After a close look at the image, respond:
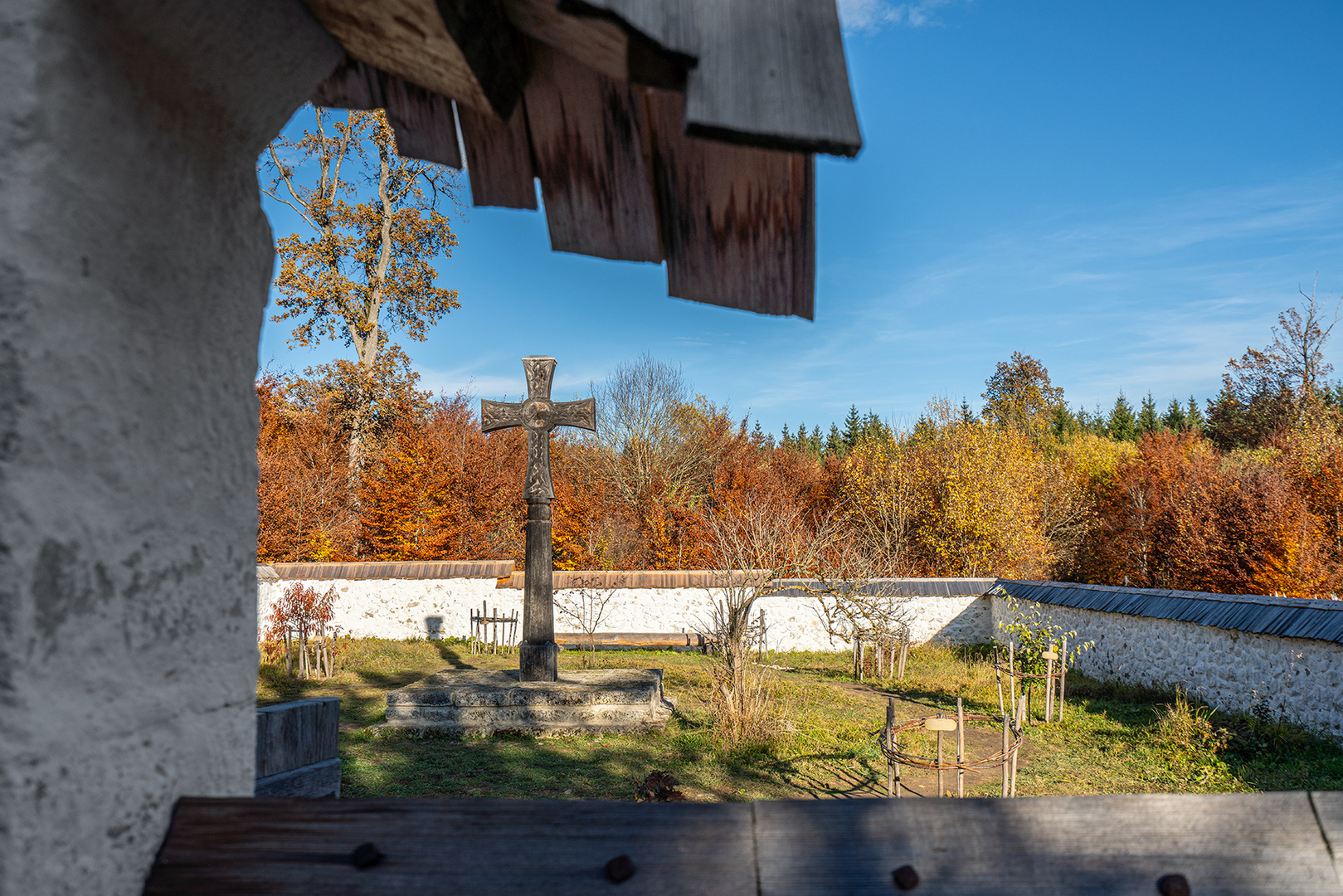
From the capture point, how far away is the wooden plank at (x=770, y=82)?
75 cm

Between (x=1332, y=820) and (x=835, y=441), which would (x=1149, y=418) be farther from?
(x=1332, y=820)

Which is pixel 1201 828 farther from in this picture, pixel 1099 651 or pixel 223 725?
pixel 1099 651

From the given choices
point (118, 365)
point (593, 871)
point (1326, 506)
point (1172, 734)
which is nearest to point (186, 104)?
point (118, 365)

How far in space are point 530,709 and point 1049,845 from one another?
8.08 meters

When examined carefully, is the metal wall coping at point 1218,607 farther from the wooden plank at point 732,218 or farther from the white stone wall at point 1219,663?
the wooden plank at point 732,218

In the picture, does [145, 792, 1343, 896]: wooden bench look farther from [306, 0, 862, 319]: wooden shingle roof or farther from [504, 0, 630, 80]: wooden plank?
[504, 0, 630, 80]: wooden plank

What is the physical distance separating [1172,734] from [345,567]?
1465 cm

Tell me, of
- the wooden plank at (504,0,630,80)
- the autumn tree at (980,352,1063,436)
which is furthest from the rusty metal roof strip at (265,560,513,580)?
the autumn tree at (980,352,1063,436)

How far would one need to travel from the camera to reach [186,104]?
92 cm

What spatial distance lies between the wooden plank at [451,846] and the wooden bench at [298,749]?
1.33ft

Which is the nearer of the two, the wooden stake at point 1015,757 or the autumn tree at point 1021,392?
the wooden stake at point 1015,757

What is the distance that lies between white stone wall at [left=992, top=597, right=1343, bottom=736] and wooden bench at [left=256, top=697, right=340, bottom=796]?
31.7ft

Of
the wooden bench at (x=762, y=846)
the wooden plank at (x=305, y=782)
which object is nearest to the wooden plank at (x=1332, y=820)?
the wooden bench at (x=762, y=846)

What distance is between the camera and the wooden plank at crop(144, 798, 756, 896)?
0.81 m
